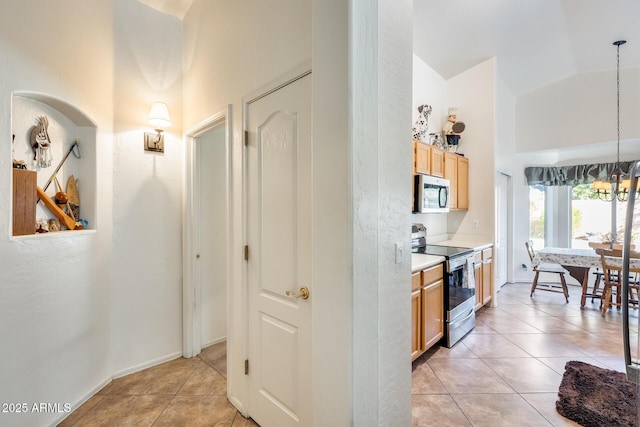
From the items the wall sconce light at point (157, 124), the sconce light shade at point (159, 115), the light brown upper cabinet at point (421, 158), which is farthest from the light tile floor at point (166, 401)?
A: the light brown upper cabinet at point (421, 158)

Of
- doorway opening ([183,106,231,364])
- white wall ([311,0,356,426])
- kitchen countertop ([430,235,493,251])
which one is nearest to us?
white wall ([311,0,356,426])

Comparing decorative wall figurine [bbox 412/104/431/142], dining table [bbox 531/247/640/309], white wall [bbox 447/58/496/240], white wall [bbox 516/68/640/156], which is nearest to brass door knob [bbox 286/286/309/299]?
decorative wall figurine [bbox 412/104/431/142]

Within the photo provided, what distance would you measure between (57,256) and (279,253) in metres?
1.53

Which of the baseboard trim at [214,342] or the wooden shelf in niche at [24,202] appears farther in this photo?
the baseboard trim at [214,342]

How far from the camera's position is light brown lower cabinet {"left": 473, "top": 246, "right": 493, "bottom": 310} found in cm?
357

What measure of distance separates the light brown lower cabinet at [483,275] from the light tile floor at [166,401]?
3036 mm

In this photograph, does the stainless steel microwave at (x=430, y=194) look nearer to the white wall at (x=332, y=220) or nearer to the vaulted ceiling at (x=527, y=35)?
the vaulted ceiling at (x=527, y=35)

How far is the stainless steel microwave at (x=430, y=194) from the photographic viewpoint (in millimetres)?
3035

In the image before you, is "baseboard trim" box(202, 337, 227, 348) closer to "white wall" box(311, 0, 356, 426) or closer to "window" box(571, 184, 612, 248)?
"white wall" box(311, 0, 356, 426)

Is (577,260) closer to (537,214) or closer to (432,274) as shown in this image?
(537,214)

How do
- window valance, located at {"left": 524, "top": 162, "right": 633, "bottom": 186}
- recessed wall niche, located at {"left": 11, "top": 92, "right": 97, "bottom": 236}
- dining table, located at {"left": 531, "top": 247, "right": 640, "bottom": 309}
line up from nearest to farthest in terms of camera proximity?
recessed wall niche, located at {"left": 11, "top": 92, "right": 97, "bottom": 236}
dining table, located at {"left": 531, "top": 247, "right": 640, "bottom": 309}
window valance, located at {"left": 524, "top": 162, "right": 633, "bottom": 186}

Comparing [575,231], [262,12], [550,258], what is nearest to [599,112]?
[575,231]

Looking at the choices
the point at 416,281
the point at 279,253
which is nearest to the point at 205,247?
the point at 279,253

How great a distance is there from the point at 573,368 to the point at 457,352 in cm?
92
